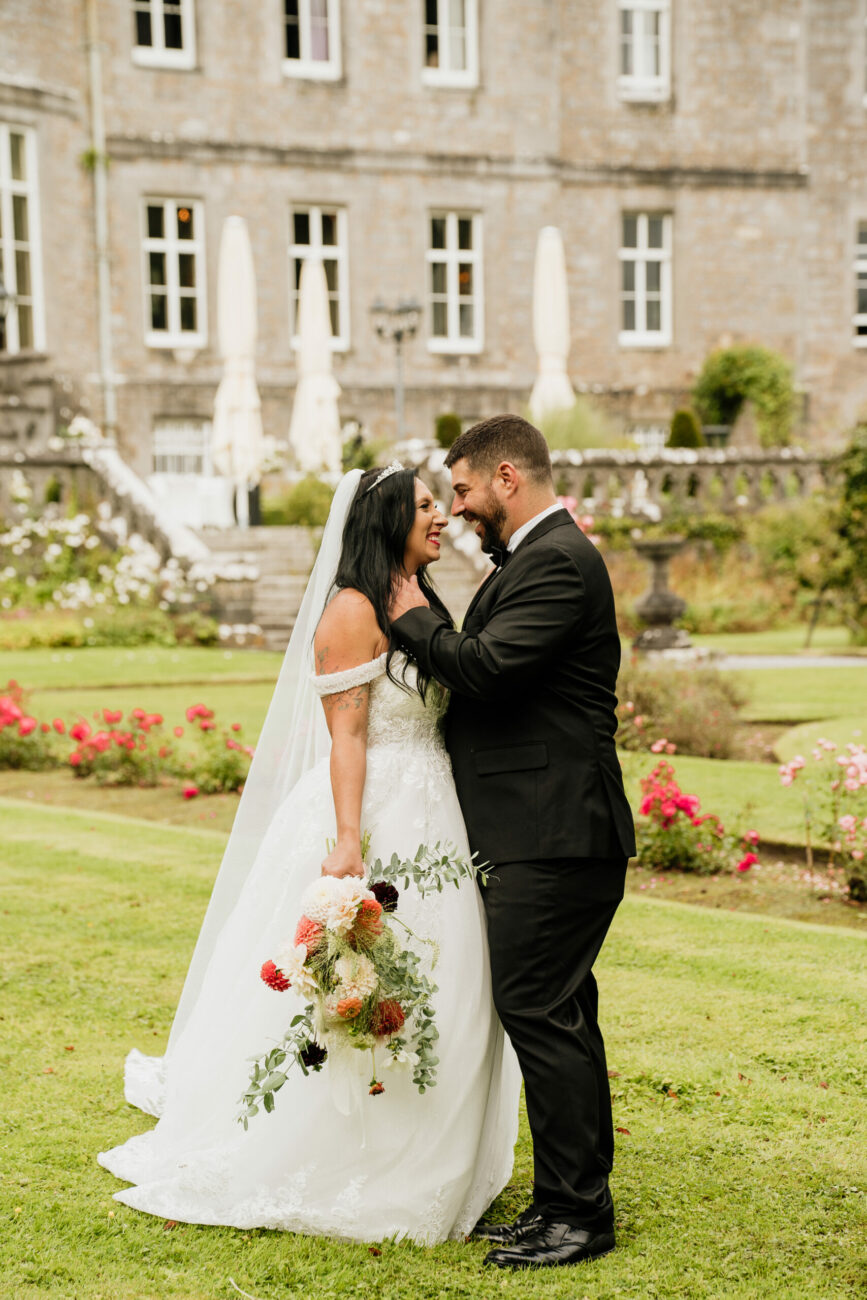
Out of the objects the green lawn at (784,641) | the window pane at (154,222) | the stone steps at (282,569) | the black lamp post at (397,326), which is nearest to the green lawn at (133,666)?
the stone steps at (282,569)

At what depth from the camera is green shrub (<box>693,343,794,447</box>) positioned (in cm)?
2620

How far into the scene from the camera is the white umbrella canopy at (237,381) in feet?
66.8

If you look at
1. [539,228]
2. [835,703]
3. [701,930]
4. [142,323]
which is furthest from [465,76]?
[701,930]

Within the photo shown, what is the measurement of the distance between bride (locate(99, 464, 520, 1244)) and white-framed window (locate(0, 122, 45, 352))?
66.4 ft

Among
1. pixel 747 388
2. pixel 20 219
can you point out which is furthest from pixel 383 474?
pixel 747 388

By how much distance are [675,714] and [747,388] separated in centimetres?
1772

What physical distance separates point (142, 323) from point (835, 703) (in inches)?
624

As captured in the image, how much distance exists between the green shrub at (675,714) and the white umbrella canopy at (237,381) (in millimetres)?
10785

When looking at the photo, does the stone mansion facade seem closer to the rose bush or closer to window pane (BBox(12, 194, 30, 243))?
window pane (BBox(12, 194, 30, 243))

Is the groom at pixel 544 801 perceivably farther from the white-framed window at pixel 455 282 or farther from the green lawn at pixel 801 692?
the white-framed window at pixel 455 282

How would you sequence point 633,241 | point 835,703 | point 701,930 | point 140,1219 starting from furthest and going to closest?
point 633,241, point 835,703, point 701,930, point 140,1219

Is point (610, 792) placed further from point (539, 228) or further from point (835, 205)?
point (835, 205)

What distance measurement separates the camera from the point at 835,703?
11305 mm

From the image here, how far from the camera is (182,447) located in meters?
24.2
